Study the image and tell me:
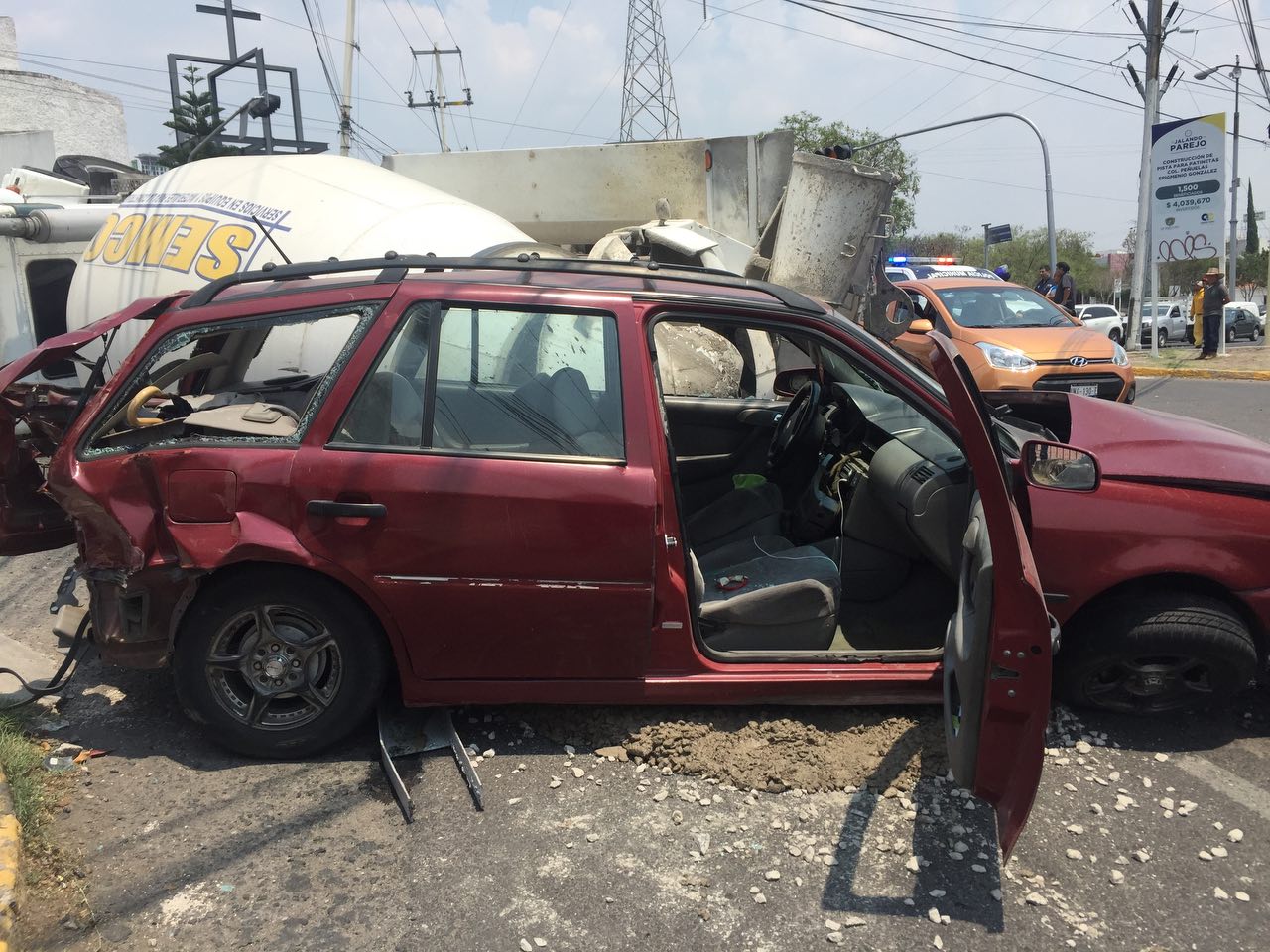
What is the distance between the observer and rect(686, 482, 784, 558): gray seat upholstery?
4.32 m

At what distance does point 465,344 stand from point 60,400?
2.04 metres

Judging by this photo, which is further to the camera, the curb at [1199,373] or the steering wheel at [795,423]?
the curb at [1199,373]

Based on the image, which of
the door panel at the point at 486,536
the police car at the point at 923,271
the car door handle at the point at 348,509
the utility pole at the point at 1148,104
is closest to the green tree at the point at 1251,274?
the utility pole at the point at 1148,104

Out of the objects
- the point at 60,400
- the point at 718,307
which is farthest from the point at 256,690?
the point at 718,307

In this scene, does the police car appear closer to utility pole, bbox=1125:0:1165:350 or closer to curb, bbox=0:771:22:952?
utility pole, bbox=1125:0:1165:350

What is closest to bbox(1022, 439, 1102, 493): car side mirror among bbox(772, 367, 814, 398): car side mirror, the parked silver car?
bbox(772, 367, 814, 398): car side mirror

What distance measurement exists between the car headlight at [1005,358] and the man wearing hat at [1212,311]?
33.0 ft

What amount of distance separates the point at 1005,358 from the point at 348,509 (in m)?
8.90

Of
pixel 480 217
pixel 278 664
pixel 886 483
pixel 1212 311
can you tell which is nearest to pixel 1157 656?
pixel 886 483

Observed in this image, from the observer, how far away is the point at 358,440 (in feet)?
10.6

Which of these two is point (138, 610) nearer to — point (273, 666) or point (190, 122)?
point (273, 666)

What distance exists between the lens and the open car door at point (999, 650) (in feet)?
8.27

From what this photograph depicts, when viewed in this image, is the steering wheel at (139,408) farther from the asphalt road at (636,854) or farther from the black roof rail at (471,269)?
the asphalt road at (636,854)

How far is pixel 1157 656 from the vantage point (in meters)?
3.34
